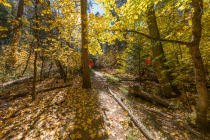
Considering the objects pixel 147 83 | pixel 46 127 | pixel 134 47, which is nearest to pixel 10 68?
pixel 46 127

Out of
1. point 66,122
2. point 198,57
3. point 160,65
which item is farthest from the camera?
point 160,65

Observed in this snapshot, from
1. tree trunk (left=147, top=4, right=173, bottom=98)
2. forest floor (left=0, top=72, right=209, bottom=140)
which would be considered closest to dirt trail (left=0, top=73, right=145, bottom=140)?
forest floor (left=0, top=72, right=209, bottom=140)

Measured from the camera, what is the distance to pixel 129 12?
3.30 metres

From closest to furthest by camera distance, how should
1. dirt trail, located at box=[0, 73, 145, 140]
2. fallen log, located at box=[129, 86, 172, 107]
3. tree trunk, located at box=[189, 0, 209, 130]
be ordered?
tree trunk, located at box=[189, 0, 209, 130]
dirt trail, located at box=[0, 73, 145, 140]
fallen log, located at box=[129, 86, 172, 107]

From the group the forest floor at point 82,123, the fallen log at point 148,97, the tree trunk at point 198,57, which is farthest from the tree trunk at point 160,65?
the tree trunk at point 198,57

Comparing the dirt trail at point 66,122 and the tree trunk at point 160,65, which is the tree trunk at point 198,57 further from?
the tree trunk at point 160,65

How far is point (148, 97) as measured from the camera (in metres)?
4.78

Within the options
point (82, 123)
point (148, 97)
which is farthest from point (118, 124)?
point (148, 97)

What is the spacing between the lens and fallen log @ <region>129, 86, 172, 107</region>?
4070 mm

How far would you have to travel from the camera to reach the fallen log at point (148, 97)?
13.4 ft

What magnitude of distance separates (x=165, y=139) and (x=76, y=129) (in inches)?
102

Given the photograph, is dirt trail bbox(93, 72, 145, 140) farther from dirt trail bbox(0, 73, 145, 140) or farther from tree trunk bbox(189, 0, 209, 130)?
tree trunk bbox(189, 0, 209, 130)

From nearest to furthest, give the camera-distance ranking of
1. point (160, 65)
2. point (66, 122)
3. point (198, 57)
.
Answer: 1. point (198, 57)
2. point (66, 122)
3. point (160, 65)

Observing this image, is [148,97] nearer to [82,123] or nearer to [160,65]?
[160,65]
